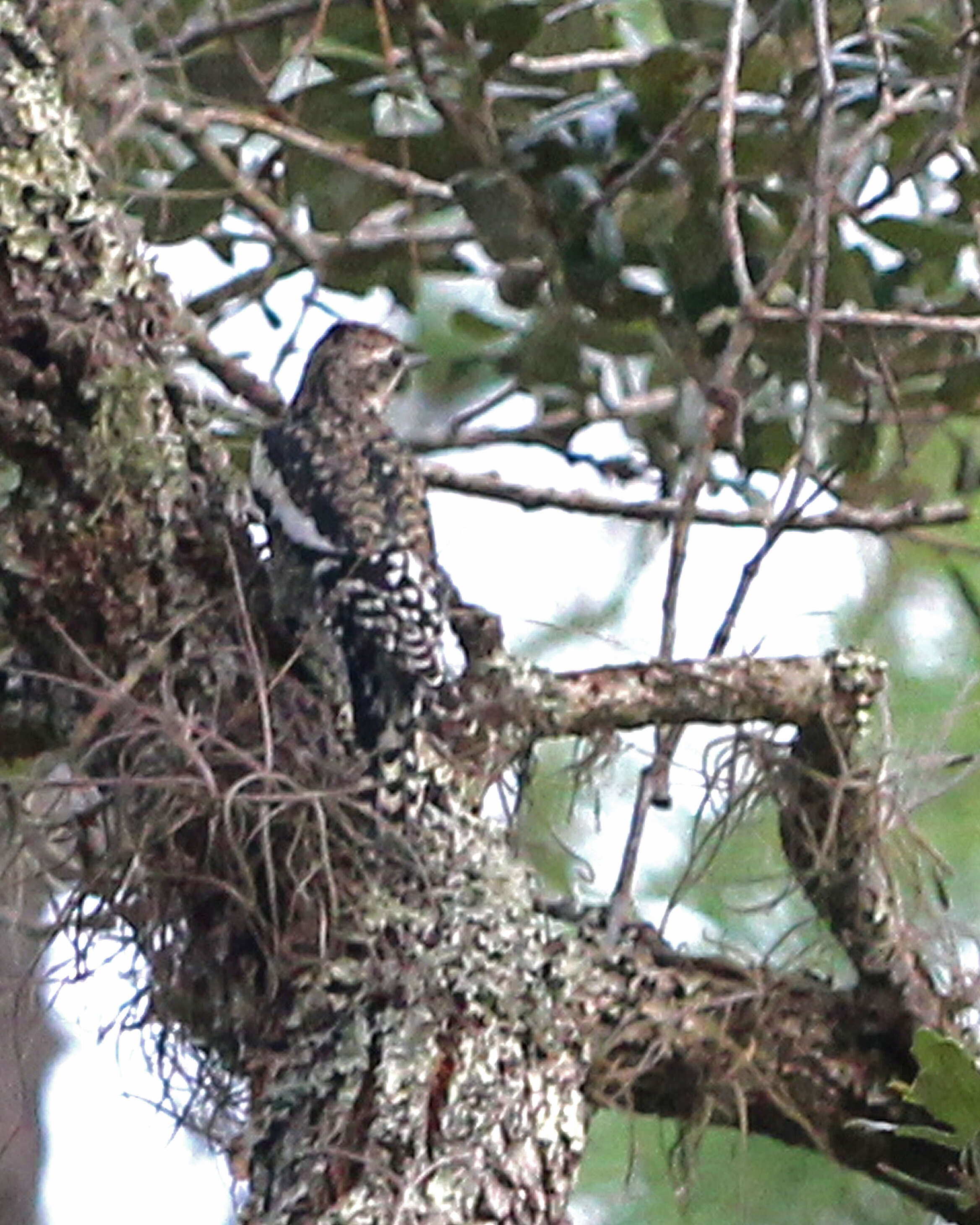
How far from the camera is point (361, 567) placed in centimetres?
137

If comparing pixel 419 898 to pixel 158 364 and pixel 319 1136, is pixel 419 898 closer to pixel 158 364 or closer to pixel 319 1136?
pixel 319 1136

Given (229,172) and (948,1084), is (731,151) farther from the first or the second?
(948,1084)

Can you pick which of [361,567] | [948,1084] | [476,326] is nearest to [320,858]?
[361,567]

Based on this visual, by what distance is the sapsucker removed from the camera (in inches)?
50.1

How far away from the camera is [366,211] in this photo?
1672mm

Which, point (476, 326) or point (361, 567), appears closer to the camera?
point (361, 567)

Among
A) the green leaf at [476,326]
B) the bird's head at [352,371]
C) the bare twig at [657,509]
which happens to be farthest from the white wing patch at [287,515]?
the green leaf at [476,326]

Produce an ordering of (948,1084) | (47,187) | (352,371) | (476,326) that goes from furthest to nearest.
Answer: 1. (476,326)
2. (352,371)
3. (47,187)
4. (948,1084)

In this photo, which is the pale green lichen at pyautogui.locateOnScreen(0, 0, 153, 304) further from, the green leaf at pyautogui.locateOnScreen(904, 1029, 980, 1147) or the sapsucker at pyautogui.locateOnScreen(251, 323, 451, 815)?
the green leaf at pyautogui.locateOnScreen(904, 1029, 980, 1147)

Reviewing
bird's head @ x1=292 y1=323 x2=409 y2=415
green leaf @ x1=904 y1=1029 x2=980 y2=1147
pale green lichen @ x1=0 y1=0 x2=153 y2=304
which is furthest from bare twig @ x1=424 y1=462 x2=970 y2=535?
green leaf @ x1=904 y1=1029 x2=980 y2=1147

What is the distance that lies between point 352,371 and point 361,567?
259mm

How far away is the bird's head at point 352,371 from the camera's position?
60.8 inches

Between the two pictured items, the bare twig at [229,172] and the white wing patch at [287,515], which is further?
the bare twig at [229,172]

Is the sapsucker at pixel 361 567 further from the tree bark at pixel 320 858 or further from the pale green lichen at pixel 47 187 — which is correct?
the pale green lichen at pixel 47 187
